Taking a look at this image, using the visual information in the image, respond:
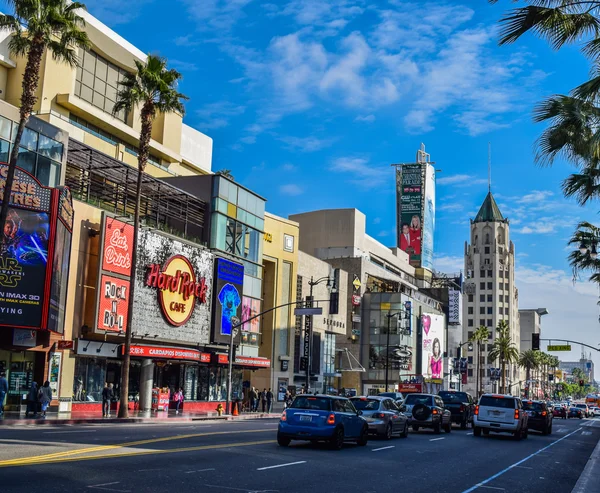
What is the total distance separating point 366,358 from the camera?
324 feet

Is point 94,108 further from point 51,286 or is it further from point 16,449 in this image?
point 16,449

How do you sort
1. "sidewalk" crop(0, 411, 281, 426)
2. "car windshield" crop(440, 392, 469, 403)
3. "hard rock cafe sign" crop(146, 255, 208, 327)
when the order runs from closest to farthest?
"sidewalk" crop(0, 411, 281, 426), "car windshield" crop(440, 392, 469, 403), "hard rock cafe sign" crop(146, 255, 208, 327)

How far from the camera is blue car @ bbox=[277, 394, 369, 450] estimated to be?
819 inches

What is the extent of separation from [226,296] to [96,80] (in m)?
19.7

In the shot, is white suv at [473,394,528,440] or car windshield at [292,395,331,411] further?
white suv at [473,394,528,440]

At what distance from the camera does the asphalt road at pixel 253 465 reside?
40.4 ft

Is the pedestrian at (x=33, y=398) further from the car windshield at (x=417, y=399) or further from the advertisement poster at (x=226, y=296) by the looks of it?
the advertisement poster at (x=226, y=296)

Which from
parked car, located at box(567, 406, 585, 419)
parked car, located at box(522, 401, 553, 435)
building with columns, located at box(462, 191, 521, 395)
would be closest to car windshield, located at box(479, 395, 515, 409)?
parked car, located at box(522, 401, 553, 435)

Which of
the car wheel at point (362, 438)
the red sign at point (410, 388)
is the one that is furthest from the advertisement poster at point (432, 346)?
the car wheel at point (362, 438)

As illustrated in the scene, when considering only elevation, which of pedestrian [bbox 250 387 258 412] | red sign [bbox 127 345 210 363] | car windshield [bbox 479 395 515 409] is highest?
red sign [bbox 127 345 210 363]

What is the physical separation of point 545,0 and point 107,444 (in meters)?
14.0

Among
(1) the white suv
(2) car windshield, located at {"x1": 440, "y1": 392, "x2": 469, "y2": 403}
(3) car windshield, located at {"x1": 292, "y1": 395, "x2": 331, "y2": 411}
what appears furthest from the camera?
(2) car windshield, located at {"x1": 440, "y1": 392, "x2": 469, "y2": 403}

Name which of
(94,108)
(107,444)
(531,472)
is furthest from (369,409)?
(94,108)

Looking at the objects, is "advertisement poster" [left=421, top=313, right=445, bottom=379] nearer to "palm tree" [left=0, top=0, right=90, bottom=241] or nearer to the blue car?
"palm tree" [left=0, top=0, right=90, bottom=241]
